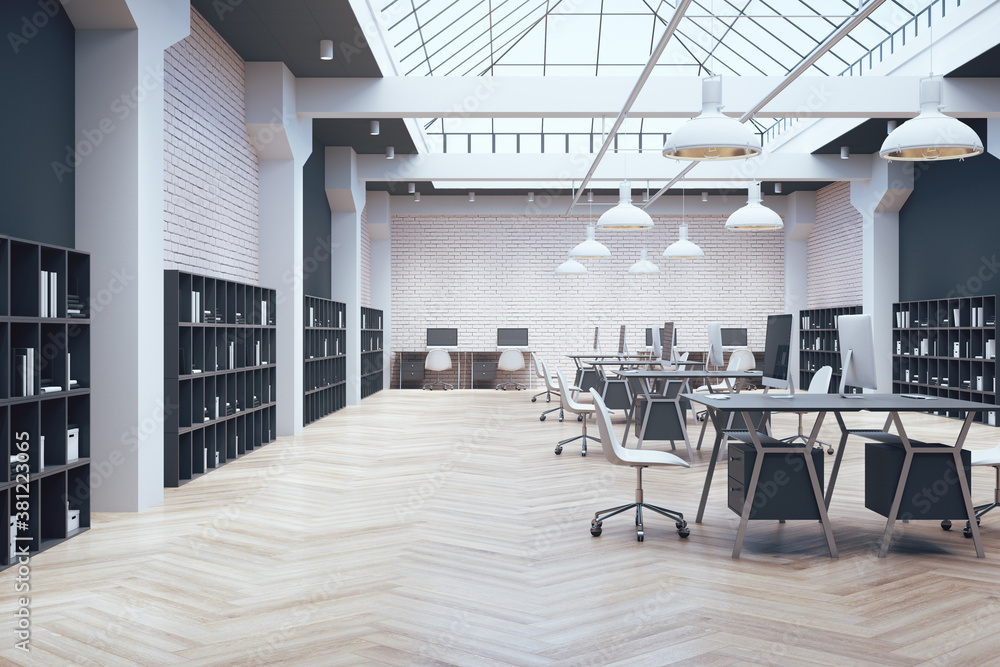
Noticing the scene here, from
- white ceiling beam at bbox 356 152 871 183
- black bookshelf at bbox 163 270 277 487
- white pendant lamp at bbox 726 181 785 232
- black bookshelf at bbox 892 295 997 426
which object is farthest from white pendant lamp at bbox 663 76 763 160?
white ceiling beam at bbox 356 152 871 183

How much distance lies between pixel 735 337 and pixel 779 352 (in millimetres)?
10452

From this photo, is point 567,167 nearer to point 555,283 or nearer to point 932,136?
point 555,283

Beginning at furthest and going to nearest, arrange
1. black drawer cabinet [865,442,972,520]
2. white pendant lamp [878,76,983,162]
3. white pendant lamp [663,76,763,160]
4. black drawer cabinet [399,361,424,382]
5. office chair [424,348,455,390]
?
black drawer cabinet [399,361,424,382] → office chair [424,348,455,390] → white pendant lamp [878,76,983,162] → white pendant lamp [663,76,763,160] → black drawer cabinet [865,442,972,520]

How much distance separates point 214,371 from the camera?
21.4ft

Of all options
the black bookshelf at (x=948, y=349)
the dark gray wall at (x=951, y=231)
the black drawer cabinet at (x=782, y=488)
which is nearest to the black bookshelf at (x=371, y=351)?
the black bookshelf at (x=948, y=349)

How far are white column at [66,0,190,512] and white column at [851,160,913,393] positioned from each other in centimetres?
1045

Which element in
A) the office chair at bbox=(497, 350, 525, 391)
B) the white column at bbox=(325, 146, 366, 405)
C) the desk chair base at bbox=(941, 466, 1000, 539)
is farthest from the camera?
the office chair at bbox=(497, 350, 525, 391)

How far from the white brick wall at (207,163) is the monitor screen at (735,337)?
9.77m

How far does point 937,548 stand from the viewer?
4188 millimetres

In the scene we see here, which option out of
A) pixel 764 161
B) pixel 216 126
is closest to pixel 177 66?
pixel 216 126

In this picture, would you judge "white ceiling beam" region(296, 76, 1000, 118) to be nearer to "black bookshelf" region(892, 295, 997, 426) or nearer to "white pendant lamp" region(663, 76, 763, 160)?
"black bookshelf" region(892, 295, 997, 426)

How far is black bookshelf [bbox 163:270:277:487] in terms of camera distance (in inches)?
233

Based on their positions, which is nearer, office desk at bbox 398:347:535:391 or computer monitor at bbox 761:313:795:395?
computer monitor at bbox 761:313:795:395

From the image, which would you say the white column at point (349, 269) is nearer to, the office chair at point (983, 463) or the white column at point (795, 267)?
the white column at point (795, 267)
